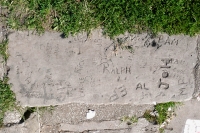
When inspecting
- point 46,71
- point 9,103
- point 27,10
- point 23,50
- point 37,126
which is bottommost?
point 37,126

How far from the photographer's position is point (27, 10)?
3.25m

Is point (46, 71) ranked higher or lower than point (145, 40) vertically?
lower

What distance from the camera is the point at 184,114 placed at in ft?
11.9

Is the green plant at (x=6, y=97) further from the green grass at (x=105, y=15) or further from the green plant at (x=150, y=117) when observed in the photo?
the green plant at (x=150, y=117)

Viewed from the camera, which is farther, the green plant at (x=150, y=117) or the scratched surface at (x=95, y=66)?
the green plant at (x=150, y=117)

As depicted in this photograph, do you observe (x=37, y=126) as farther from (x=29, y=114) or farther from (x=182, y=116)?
(x=182, y=116)

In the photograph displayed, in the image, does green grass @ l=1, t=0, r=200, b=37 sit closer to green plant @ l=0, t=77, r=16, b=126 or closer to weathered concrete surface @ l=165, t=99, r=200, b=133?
green plant @ l=0, t=77, r=16, b=126

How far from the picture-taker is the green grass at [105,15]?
10.5 feet

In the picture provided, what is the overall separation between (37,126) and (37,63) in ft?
2.23

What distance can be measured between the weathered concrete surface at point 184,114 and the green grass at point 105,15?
0.85 metres

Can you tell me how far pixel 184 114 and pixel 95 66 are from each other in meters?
1.15

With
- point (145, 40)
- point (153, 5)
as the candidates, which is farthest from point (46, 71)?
point (153, 5)

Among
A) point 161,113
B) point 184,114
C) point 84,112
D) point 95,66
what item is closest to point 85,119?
point 84,112

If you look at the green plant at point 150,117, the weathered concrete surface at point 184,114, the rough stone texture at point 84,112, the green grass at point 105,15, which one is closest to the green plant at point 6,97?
the rough stone texture at point 84,112
